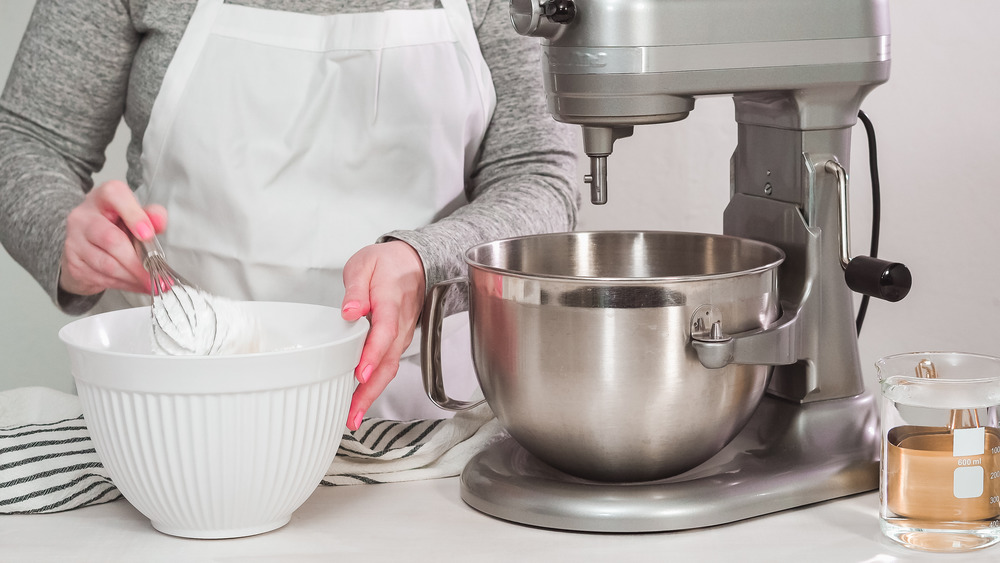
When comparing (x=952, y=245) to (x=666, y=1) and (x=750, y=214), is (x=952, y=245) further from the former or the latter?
(x=666, y=1)

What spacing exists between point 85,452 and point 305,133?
45 cm

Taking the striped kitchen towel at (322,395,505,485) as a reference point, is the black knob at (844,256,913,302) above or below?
above

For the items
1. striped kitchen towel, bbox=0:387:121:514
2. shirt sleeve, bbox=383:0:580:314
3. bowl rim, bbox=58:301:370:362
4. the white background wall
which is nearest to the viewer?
bowl rim, bbox=58:301:370:362

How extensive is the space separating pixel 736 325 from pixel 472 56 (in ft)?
1.84

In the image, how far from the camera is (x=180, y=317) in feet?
2.22

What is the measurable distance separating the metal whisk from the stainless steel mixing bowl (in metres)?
0.18

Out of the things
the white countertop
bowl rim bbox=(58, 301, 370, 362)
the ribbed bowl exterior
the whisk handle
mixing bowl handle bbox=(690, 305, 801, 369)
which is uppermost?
the whisk handle

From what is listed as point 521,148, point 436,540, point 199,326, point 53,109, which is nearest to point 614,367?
point 436,540

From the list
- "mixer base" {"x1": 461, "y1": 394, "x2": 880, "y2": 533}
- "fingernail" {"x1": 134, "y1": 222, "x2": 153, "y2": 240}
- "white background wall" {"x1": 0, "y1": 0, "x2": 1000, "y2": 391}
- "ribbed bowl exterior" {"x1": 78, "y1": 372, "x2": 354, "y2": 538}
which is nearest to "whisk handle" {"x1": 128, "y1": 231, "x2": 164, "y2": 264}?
"fingernail" {"x1": 134, "y1": 222, "x2": 153, "y2": 240}

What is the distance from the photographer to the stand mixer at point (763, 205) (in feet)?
2.17

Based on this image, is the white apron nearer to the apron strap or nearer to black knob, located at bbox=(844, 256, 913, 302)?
the apron strap

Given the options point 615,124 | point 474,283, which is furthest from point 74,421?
point 615,124

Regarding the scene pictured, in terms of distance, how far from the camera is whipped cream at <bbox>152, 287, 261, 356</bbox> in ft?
2.19

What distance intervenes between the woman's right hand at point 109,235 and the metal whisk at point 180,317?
60mm
